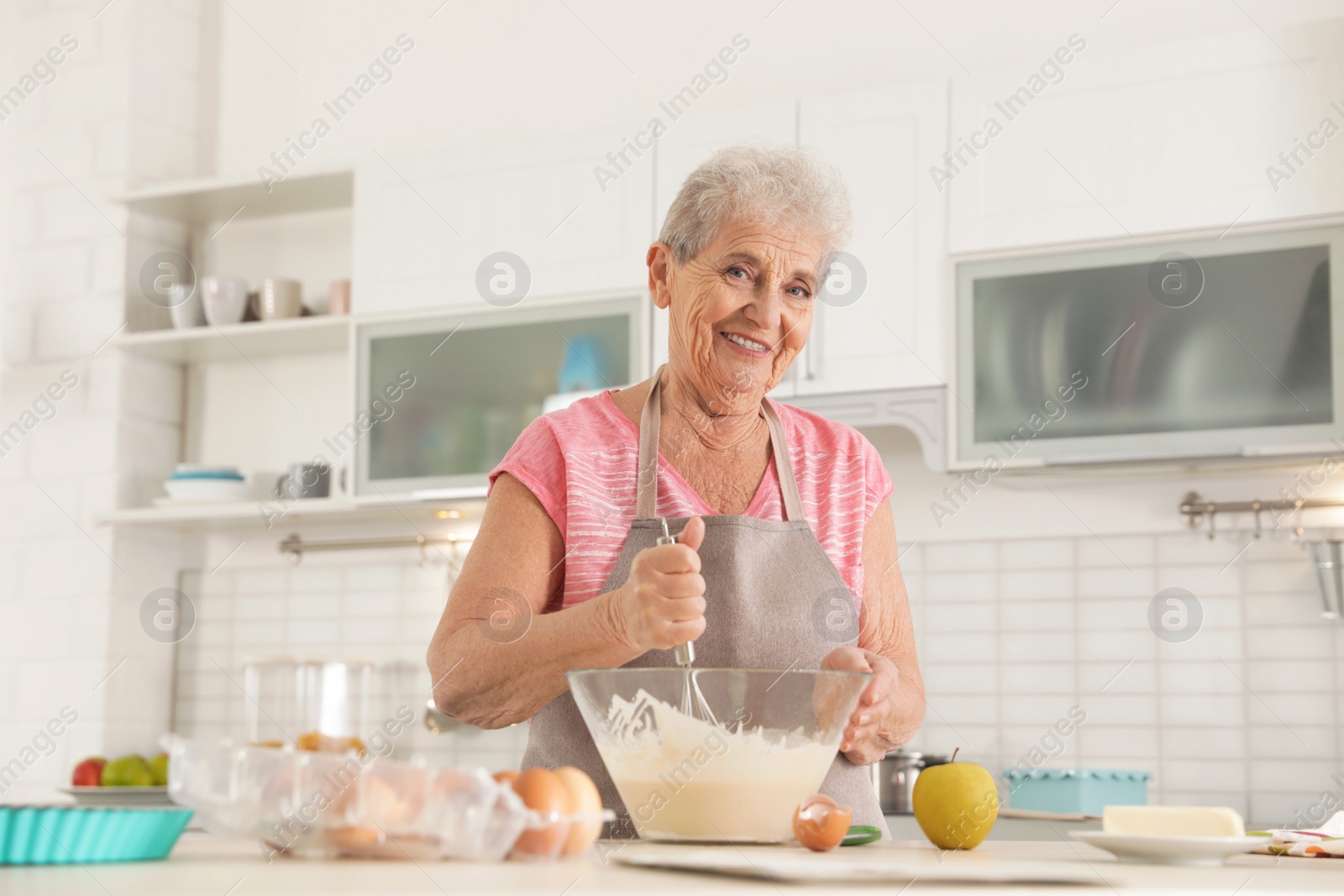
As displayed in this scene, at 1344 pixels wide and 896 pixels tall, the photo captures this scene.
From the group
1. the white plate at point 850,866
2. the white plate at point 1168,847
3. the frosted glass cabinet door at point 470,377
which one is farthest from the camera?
the frosted glass cabinet door at point 470,377

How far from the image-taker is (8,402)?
366 cm

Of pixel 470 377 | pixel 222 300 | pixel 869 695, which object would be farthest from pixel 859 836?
pixel 222 300

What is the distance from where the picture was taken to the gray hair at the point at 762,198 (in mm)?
1471

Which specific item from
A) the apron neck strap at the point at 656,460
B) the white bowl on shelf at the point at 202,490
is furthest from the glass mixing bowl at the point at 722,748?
the white bowl on shelf at the point at 202,490

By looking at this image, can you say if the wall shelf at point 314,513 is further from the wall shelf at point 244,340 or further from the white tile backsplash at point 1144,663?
the white tile backsplash at point 1144,663

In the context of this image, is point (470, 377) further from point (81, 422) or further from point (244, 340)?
point (81, 422)

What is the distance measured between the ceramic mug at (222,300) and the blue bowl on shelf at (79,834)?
290 centimetres

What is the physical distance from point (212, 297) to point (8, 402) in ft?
2.35

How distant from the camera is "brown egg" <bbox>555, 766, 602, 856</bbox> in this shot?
76 cm

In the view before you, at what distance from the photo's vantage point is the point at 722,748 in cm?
95

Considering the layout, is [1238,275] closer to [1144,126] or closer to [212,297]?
[1144,126]

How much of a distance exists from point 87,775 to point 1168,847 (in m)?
2.95

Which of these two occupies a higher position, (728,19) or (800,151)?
(728,19)

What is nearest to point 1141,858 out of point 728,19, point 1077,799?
point 1077,799
